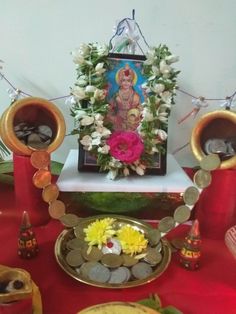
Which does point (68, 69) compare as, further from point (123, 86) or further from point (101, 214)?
point (101, 214)

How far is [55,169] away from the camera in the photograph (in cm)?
95

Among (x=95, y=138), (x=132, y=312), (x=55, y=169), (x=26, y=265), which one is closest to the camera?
(x=132, y=312)

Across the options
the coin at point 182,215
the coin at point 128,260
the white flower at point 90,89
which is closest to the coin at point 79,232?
the coin at point 128,260

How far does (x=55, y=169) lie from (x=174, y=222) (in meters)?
0.38

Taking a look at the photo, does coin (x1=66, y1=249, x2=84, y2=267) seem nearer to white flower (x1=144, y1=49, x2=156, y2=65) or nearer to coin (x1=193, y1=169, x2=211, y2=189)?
coin (x1=193, y1=169, x2=211, y2=189)

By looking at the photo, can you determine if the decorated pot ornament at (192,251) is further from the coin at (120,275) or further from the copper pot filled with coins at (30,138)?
the copper pot filled with coins at (30,138)

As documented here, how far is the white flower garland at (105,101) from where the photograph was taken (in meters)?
0.80

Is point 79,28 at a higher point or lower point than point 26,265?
higher

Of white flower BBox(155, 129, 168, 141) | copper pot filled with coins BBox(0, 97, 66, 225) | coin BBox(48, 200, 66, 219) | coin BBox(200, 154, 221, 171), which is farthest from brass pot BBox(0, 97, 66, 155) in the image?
coin BBox(200, 154, 221, 171)

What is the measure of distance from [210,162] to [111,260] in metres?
0.30

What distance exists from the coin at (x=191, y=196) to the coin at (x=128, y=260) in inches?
7.0

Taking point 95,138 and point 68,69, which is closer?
point 95,138

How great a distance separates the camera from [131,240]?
702 millimetres


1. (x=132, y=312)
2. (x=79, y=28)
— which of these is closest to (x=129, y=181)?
(x=132, y=312)
